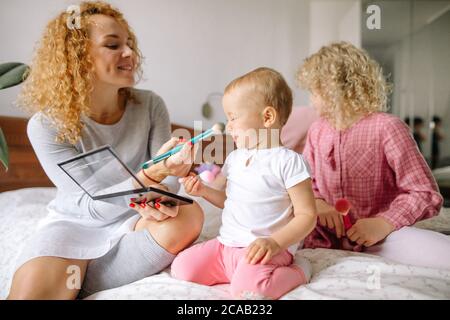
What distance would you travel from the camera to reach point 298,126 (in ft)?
4.34

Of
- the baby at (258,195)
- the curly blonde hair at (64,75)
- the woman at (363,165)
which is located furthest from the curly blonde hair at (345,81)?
the curly blonde hair at (64,75)

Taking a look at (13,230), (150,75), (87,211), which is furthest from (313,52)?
(13,230)

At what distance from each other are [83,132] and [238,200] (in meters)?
0.40

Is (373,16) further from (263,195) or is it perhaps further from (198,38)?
(263,195)

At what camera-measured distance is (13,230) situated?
3.50 feet

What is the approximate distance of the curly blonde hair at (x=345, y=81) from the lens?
1048 millimetres

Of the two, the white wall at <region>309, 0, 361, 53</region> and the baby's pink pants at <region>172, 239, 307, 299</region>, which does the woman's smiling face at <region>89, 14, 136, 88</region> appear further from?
the white wall at <region>309, 0, 361, 53</region>

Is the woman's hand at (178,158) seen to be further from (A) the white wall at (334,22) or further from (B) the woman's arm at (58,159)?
(A) the white wall at (334,22)

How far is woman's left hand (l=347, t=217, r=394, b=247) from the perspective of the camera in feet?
3.04

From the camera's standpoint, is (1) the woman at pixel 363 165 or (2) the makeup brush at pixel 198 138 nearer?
(2) the makeup brush at pixel 198 138

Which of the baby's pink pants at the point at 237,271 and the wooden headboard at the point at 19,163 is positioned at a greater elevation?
the wooden headboard at the point at 19,163

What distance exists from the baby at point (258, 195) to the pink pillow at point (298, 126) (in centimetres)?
50

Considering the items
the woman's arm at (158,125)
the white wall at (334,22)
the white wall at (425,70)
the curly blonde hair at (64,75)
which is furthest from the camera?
the white wall at (425,70)

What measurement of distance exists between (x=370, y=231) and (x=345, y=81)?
1.27 feet
